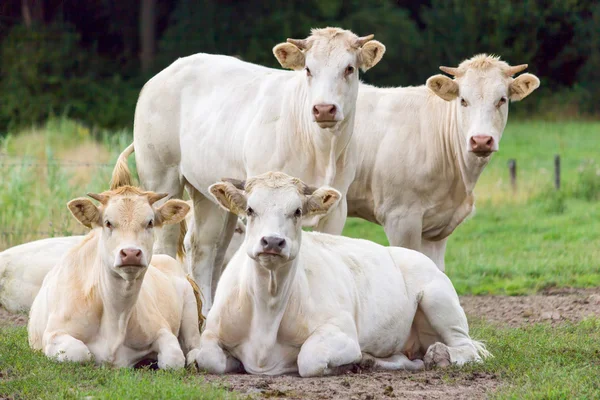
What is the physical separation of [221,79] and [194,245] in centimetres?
165

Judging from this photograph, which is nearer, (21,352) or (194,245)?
(21,352)

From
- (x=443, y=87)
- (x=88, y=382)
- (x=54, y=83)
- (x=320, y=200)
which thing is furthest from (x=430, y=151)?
(x=54, y=83)

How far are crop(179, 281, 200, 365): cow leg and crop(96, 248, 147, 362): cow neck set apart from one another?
688 millimetres

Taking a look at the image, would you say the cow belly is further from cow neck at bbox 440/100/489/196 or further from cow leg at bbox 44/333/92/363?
cow neck at bbox 440/100/489/196

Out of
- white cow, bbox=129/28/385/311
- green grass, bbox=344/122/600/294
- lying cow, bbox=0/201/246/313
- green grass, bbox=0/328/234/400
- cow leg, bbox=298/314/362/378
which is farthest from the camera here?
green grass, bbox=344/122/600/294

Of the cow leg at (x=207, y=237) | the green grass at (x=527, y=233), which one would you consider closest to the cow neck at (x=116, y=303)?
the cow leg at (x=207, y=237)

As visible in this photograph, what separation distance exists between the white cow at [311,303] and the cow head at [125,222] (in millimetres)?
502

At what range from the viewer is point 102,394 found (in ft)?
21.8

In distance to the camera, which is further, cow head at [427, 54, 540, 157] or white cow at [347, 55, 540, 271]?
white cow at [347, 55, 540, 271]

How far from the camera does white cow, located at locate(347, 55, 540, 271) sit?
10383mm

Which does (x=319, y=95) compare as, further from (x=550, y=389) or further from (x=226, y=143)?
(x=550, y=389)

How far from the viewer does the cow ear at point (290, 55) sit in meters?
9.15

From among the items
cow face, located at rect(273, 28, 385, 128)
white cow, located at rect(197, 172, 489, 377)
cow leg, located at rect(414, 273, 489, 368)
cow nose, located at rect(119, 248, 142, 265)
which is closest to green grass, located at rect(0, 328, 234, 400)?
white cow, located at rect(197, 172, 489, 377)

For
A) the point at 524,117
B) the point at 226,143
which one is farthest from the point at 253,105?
the point at 524,117
